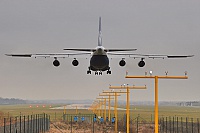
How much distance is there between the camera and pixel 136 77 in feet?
91.1

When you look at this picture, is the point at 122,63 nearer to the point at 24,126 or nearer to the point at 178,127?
the point at 24,126

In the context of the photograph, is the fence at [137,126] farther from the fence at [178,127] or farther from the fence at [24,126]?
the fence at [24,126]

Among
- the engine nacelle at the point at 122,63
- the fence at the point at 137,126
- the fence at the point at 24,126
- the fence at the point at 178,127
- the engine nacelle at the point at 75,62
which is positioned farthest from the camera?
the fence at the point at 137,126

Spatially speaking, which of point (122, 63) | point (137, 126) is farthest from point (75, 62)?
point (137, 126)

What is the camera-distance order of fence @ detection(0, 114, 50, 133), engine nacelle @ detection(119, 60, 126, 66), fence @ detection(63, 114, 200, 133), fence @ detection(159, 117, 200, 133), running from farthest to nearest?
fence @ detection(63, 114, 200, 133)
fence @ detection(159, 117, 200, 133)
fence @ detection(0, 114, 50, 133)
engine nacelle @ detection(119, 60, 126, 66)

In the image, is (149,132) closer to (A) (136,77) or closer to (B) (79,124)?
(B) (79,124)

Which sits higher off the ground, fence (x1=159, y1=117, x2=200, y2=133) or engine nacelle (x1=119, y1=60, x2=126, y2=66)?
engine nacelle (x1=119, y1=60, x2=126, y2=66)

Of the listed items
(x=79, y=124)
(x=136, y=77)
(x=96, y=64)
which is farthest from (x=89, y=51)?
(x=79, y=124)

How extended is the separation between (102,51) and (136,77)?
16.4ft

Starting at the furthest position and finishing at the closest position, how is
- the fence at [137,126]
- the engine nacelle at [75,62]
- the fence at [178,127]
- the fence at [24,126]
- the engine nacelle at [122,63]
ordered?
1. the fence at [137,126]
2. the fence at [178,127]
3. the fence at [24,126]
4. the engine nacelle at [122,63]
5. the engine nacelle at [75,62]

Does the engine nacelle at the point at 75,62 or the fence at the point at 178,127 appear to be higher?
the engine nacelle at the point at 75,62

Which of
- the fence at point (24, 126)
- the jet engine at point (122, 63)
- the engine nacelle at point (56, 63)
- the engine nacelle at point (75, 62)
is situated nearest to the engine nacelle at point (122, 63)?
the jet engine at point (122, 63)

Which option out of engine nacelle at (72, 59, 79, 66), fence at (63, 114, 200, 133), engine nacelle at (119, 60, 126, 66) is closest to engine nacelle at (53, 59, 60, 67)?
engine nacelle at (72, 59, 79, 66)

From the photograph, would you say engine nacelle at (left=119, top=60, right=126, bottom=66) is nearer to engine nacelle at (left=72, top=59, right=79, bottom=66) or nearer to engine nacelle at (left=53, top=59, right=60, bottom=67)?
engine nacelle at (left=72, top=59, right=79, bottom=66)
